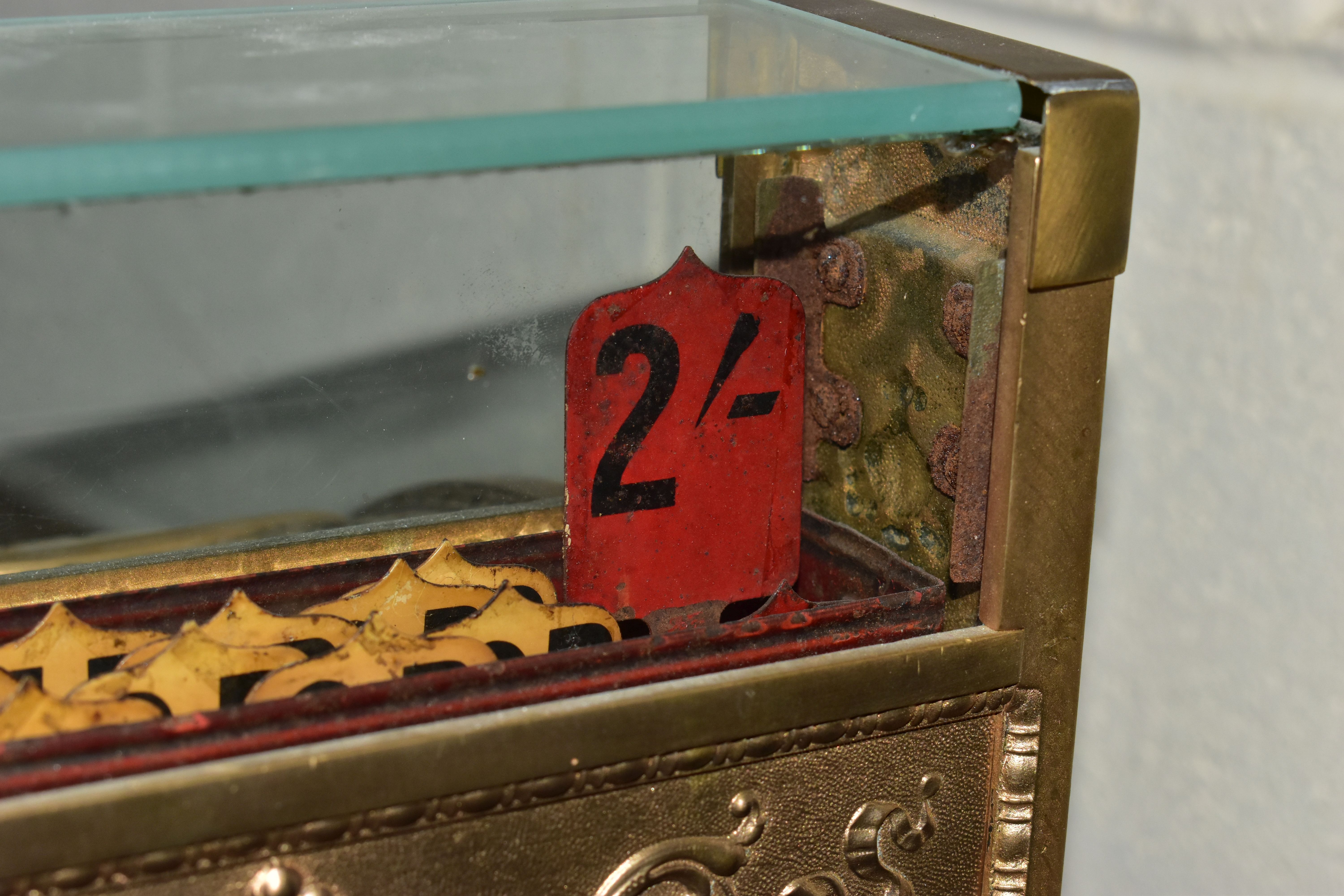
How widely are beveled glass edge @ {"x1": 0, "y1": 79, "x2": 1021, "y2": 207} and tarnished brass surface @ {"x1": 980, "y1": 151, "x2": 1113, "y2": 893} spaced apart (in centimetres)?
7

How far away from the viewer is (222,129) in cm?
62

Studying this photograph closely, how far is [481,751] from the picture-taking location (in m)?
0.71

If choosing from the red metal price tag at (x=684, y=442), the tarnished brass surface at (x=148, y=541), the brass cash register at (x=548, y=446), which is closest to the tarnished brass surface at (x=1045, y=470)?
the brass cash register at (x=548, y=446)

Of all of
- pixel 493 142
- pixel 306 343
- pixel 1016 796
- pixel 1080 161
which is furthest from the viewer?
pixel 306 343

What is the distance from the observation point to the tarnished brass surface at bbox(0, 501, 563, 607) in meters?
0.90

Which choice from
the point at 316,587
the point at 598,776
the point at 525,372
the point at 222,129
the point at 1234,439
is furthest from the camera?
the point at 1234,439

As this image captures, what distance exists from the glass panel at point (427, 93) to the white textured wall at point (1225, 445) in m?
0.37

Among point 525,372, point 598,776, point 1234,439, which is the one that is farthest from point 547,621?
point 1234,439

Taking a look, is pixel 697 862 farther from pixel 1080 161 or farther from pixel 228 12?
pixel 228 12

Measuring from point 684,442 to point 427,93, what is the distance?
0.89 feet

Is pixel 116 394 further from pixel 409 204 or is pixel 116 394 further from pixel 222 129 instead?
pixel 222 129

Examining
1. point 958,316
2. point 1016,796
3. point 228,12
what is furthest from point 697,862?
point 228,12

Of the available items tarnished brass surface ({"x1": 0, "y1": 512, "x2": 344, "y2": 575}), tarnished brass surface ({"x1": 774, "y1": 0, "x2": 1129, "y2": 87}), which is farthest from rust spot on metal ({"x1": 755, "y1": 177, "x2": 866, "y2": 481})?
tarnished brass surface ({"x1": 0, "y1": 512, "x2": 344, "y2": 575})

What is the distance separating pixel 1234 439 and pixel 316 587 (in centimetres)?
72
